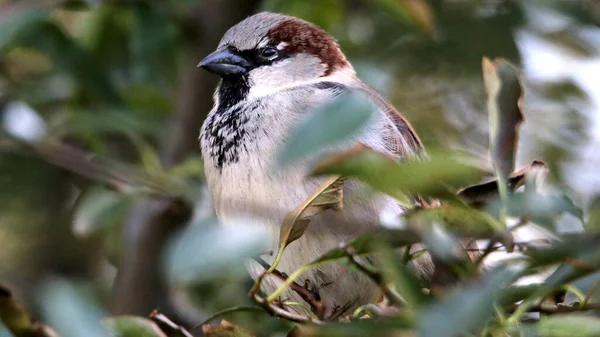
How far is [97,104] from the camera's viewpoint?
2.21 meters

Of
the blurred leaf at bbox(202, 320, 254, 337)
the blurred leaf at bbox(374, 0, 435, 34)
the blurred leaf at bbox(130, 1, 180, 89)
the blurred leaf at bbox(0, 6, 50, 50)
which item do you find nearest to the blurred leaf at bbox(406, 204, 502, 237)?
the blurred leaf at bbox(202, 320, 254, 337)

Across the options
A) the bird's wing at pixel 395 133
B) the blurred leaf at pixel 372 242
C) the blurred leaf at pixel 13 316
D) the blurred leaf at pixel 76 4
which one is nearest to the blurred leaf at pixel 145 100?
the blurred leaf at pixel 76 4

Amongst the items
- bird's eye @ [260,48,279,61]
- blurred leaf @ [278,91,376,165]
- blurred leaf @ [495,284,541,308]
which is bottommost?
blurred leaf @ [495,284,541,308]

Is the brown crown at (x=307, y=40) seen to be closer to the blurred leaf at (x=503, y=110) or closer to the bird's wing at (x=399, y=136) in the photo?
the bird's wing at (x=399, y=136)

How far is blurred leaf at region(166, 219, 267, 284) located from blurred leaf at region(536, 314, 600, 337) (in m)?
0.25

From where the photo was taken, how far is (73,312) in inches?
38.4

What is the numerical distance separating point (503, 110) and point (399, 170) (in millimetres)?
352

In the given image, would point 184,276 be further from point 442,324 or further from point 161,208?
point 161,208

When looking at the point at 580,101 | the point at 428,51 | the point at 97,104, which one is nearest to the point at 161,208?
the point at 97,104

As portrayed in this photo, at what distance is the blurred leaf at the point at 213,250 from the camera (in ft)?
2.57

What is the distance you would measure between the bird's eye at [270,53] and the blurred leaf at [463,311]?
1.18 meters

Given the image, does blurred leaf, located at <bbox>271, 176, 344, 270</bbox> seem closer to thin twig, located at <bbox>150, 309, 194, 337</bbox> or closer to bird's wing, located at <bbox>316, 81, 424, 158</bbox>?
thin twig, located at <bbox>150, 309, 194, 337</bbox>

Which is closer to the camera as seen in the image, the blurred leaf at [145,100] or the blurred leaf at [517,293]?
the blurred leaf at [517,293]

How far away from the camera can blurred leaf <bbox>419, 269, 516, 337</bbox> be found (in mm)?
685
